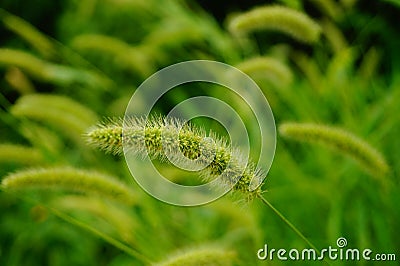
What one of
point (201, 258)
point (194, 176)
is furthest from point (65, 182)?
point (194, 176)

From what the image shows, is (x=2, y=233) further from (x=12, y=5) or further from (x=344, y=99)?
(x=12, y=5)

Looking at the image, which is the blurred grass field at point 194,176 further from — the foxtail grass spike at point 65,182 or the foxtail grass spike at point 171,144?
the foxtail grass spike at point 171,144

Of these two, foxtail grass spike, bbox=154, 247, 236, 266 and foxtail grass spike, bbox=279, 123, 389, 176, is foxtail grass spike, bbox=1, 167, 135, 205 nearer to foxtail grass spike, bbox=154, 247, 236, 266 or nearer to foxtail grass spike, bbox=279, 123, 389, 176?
foxtail grass spike, bbox=154, 247, 236, 266

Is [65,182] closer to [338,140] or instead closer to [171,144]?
[171,144]

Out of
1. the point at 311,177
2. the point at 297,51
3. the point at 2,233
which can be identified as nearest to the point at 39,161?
the point at 2,233
